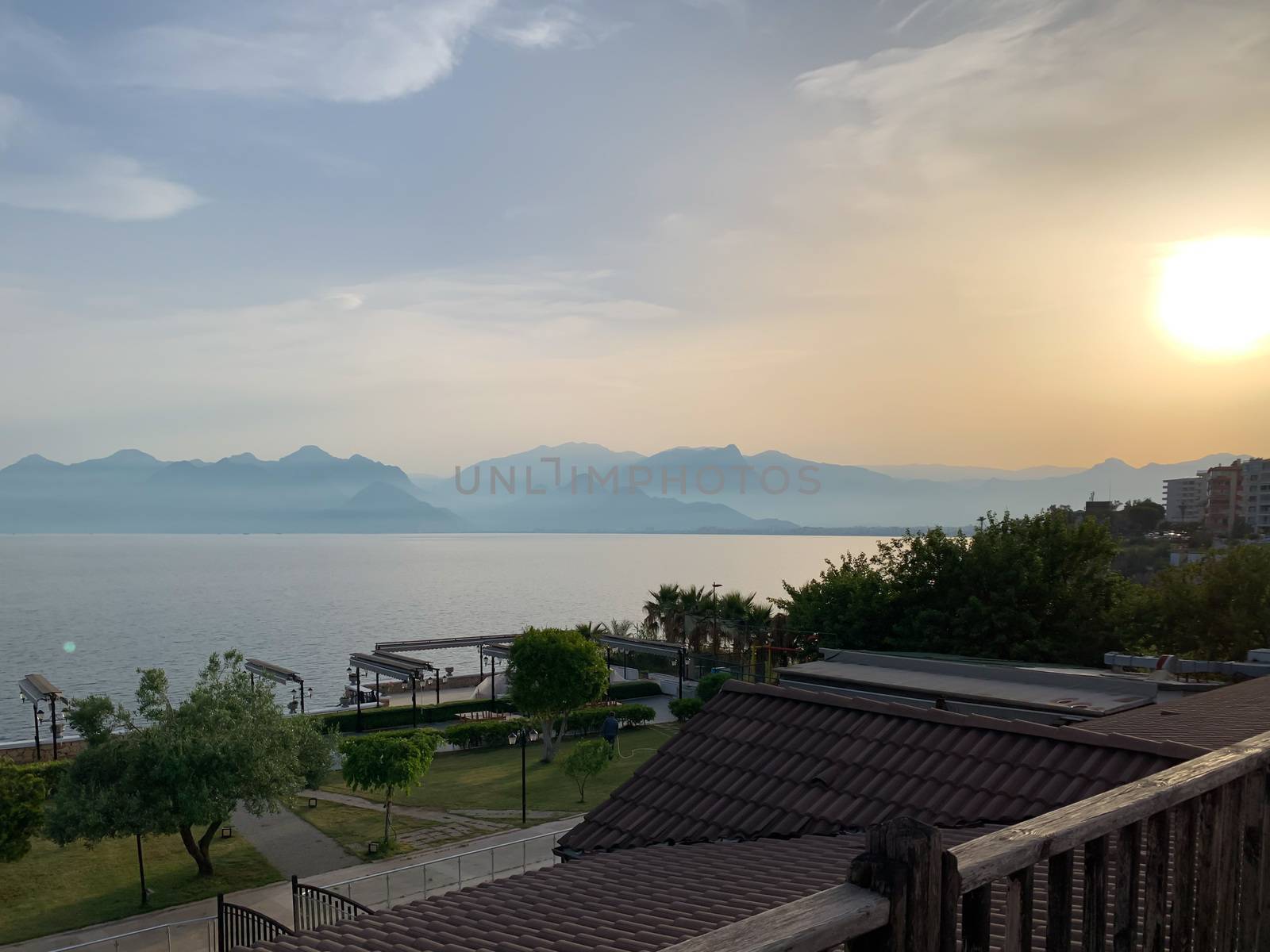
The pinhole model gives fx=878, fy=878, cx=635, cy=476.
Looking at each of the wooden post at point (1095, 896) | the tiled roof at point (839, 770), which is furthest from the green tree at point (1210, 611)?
the wooden post at point (1095, 896)

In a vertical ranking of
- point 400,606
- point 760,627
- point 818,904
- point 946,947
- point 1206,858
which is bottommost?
point 400,606

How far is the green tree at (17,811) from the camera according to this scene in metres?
19.3

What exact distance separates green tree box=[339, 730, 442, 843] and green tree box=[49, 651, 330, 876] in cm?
147

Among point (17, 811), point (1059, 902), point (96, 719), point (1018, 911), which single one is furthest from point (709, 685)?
point (1018, 911)

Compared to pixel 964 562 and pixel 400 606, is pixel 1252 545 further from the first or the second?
pixel 400 606

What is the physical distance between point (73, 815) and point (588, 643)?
17.7 meters

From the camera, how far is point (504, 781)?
2938cm

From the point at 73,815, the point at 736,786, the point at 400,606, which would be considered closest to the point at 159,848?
the point at 73,815

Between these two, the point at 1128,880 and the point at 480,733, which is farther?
the point at 480,733

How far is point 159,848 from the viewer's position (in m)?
23.1

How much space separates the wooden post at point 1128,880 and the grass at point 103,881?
21.1 m

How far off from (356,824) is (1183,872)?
25.3m

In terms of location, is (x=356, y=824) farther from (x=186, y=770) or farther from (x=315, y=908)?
(x=315, y=908)

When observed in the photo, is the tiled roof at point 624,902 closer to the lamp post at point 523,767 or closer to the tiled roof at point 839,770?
the tiled roof at point 839,770
